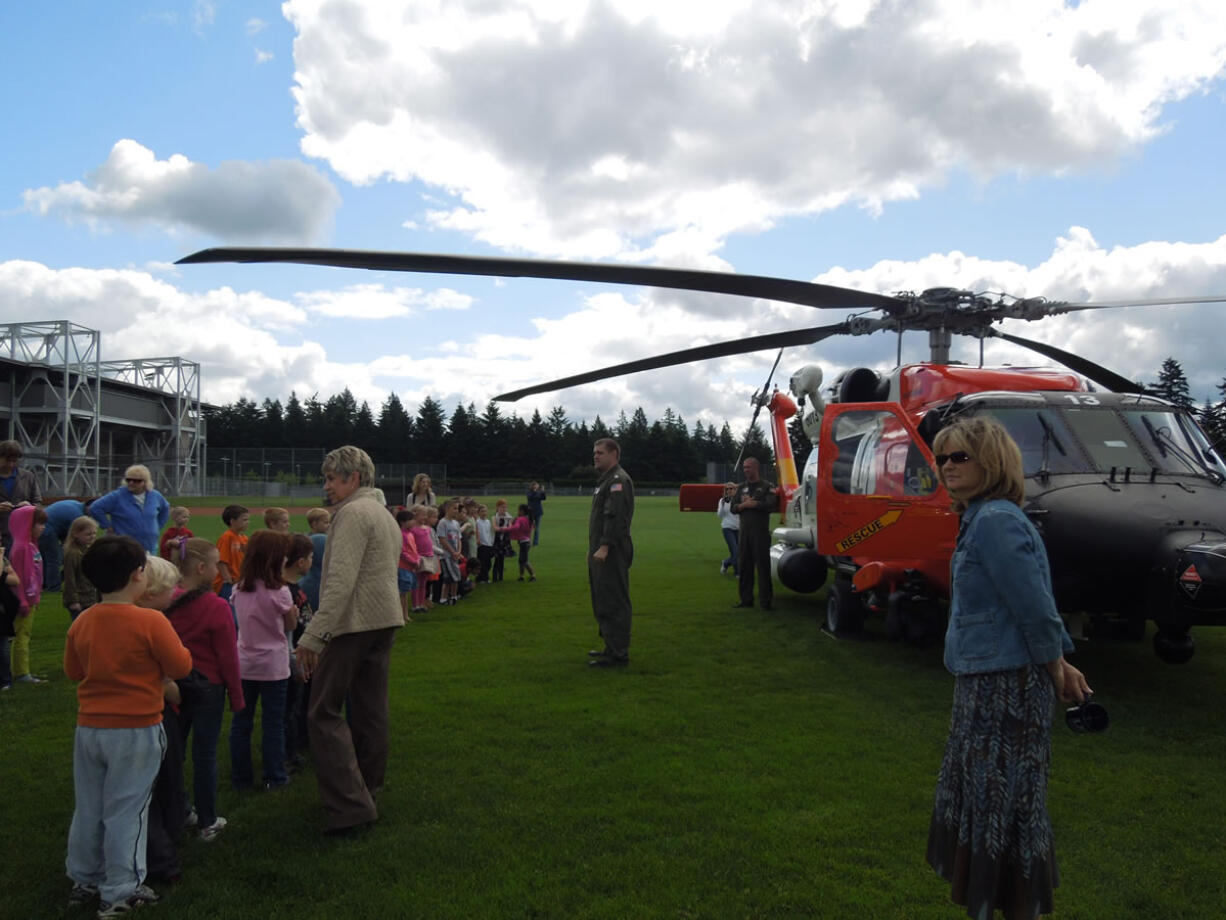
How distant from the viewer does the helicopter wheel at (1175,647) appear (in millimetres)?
5934

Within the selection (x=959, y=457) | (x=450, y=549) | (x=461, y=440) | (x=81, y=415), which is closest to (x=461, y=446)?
(x=461, y=440)

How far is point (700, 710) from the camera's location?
6484 millimetres

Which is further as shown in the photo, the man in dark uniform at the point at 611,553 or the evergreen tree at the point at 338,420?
the evergreen tree at the point at 338,420

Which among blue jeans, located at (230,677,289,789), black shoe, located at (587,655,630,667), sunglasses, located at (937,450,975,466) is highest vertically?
sunglasses, located at (937,450,975,466)

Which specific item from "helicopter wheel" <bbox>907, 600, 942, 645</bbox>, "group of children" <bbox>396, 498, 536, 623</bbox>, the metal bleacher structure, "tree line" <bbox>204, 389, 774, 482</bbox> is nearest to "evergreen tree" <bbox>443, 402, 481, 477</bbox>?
"tree line" <bbox>204, 389, 774, 482</bbox>

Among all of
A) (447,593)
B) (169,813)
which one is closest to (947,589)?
(169,813)

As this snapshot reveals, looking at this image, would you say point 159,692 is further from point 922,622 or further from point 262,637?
point 922,622

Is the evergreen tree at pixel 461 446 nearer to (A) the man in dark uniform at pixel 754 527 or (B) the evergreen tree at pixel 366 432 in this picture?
(B) the evergreen tree at pixel 366 432

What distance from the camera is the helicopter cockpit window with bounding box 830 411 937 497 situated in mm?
7758

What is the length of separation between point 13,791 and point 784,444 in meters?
11.1

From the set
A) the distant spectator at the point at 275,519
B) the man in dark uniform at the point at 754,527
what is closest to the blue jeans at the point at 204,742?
the distant spectator at the point at 275,519

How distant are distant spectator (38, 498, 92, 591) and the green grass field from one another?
1.40 meters

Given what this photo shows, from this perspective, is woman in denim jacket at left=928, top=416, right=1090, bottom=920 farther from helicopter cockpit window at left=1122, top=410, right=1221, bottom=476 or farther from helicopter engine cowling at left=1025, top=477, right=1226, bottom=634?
helicopter cockpit window at left=1122, top=410, right=1221, bottom=476

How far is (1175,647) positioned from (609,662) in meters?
4.49
